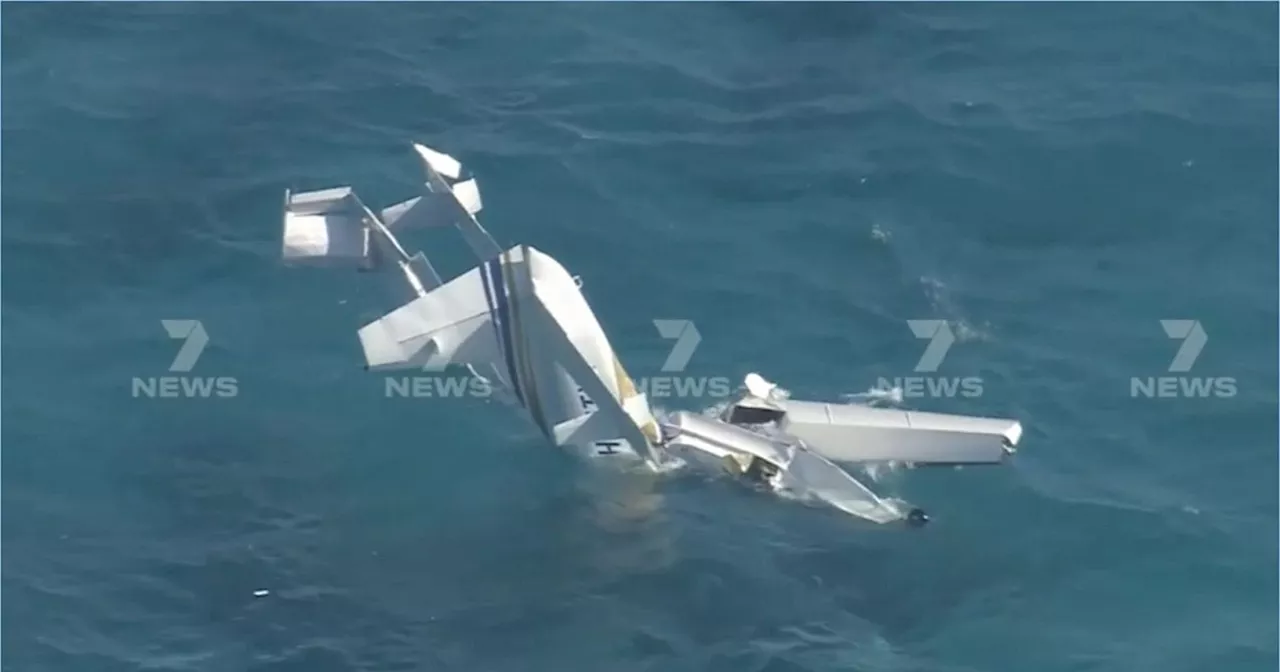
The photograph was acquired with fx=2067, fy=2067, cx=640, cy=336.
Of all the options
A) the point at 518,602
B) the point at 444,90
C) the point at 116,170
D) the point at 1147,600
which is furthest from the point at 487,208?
the point at 1147,600

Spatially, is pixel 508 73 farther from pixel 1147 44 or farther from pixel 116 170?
pixel 1147 44

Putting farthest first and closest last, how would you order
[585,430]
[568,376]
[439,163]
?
[439,163] < [568,376] < [585,430]
